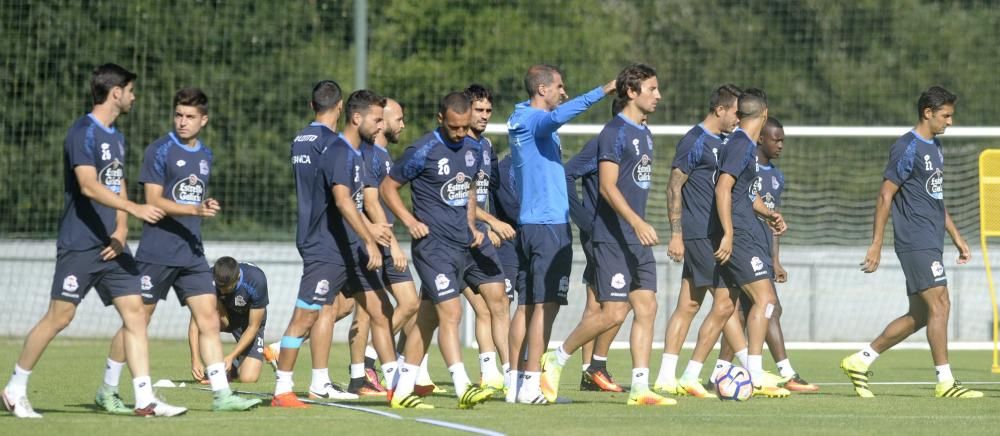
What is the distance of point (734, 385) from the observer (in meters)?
10.6

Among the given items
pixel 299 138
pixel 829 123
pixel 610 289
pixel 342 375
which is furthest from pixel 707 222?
pixel 829 123

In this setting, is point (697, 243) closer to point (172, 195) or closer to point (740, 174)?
point (740, 174)

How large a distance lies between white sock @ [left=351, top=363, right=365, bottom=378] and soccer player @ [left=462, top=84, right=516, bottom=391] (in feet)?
3.00

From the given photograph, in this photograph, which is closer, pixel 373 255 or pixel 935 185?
pixel 373 255

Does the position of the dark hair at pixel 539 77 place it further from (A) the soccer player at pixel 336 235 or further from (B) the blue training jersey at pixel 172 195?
(B) the blue training jersey at pixel 172 195

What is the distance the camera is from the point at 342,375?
44.4 feet

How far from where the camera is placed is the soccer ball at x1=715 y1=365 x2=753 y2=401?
10555 millimetres

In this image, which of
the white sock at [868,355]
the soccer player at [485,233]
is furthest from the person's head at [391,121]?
the white sock at [868,355]

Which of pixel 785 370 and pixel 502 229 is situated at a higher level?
pixel 502 229

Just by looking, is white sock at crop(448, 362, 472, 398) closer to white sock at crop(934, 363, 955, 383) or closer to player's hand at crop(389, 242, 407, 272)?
player's hand at crop(389, 242, 407, 272)

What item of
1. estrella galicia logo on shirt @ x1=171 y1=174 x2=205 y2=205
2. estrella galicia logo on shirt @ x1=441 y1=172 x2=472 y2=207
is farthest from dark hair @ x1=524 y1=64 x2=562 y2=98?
estrella galicia logo on shirt @ x1=171 y1=174 x2=205 y2=205

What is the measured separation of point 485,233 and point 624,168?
54.8 inches

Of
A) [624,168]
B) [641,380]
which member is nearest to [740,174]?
[624,168]

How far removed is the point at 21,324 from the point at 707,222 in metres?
12.2
